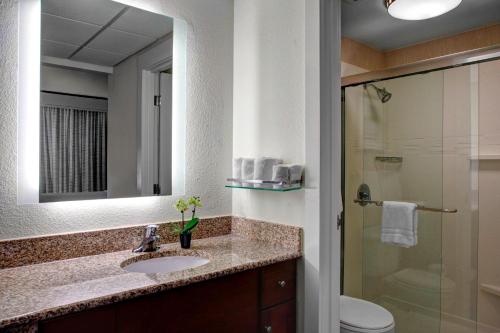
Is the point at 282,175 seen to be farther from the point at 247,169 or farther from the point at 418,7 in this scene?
the point at 418,7

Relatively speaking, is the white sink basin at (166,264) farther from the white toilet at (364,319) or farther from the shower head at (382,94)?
the shower head at (382,94)

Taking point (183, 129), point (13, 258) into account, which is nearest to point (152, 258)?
point (13, 258)

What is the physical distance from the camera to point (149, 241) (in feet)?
5.07

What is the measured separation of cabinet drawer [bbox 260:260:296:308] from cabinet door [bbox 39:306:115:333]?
0.60 meters

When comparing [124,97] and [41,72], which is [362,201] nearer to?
[124,97]

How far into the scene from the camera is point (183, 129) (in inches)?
70.9

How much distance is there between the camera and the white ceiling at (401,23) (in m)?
2.25

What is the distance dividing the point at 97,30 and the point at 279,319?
1511 mm

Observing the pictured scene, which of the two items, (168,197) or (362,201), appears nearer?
(168,197)

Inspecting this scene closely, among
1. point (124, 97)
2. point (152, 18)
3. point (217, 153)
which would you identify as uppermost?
point (152, 18)

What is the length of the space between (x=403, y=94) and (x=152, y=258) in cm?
207

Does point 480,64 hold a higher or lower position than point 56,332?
higher

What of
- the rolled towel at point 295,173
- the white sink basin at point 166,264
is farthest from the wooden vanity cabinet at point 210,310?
the rolled towel at point 295,173

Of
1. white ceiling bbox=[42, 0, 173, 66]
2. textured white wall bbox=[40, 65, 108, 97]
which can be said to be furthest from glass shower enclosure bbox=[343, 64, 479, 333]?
textured white wall bbox=[40, 65, 108, 97]
